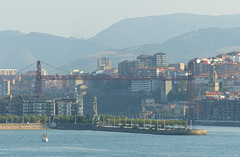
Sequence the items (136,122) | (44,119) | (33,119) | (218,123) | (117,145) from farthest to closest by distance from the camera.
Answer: (218,123)
(33,119)
(44,119)
(136,122)
(117,145)

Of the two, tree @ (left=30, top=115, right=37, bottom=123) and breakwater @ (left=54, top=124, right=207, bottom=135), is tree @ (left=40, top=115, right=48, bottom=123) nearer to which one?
tree @ (left=30, top=115, right=37, bottom=123)

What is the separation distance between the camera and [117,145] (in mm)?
104625

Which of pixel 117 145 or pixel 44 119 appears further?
pixel 44 119

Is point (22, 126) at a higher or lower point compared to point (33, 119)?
lower

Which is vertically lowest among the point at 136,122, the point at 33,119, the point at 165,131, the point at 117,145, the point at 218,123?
the point at 117,145

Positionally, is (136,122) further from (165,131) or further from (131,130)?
(165,131)

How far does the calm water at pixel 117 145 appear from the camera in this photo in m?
93.6

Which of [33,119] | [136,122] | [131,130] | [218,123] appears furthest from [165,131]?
[218,123]

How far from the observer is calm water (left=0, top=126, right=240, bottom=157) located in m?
93.6

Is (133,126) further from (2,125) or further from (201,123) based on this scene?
(201,123)

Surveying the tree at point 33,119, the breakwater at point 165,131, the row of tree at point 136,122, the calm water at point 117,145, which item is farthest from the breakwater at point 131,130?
the tree at point 33,119

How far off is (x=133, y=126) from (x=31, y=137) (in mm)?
24523

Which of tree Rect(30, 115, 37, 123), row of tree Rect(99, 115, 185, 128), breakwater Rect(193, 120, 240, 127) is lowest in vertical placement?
breakwater Rect(193, 120, 240, 127)

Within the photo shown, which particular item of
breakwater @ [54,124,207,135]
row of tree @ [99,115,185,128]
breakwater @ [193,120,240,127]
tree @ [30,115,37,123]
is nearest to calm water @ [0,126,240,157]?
breakwater @ [54,124,207,135]
